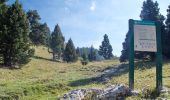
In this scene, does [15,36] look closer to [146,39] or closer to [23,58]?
[23,58]

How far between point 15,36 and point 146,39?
101 feet

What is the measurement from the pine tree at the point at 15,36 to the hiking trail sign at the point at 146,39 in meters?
29.7

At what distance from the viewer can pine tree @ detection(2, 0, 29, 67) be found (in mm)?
43500

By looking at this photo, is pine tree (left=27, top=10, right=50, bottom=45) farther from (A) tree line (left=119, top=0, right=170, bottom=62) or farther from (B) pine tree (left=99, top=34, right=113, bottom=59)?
(B) pine tree (left=99, top=34, right=113, bottom=59)

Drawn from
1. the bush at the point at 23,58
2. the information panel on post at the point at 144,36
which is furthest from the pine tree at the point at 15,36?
the information panel on post at the point at 144,36

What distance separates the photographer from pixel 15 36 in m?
44.0

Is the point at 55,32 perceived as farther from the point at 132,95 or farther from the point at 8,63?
the point at 132,95

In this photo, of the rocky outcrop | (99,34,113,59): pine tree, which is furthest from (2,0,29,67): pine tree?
(99,34,113,59): pine tree

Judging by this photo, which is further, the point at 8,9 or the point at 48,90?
the point at 8,9

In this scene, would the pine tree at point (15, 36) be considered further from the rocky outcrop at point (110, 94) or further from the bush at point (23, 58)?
the rocky outcrop at point (110, 94)

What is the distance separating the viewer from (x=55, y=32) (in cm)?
9588

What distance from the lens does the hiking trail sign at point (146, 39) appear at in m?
15.3

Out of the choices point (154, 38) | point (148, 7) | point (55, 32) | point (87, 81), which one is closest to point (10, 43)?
point (87, 81)

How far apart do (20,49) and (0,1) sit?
8844mm
